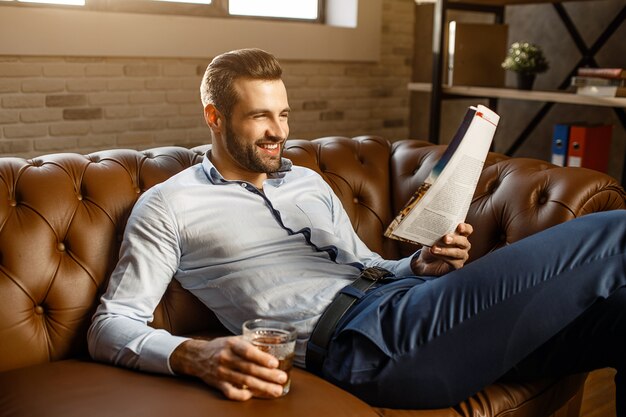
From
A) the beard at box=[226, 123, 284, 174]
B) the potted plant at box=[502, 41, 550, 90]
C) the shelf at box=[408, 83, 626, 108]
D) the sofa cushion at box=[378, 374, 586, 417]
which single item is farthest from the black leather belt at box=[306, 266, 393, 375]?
the potted plant at box=[502, 41, 550, 90]

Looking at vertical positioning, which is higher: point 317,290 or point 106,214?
point 106,214

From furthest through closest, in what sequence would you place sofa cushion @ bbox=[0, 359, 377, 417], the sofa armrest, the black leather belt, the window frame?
the window frame < the sofa armrest < the black leather belt < sofa cushion @ bbox=[0, 359, 377, 417]

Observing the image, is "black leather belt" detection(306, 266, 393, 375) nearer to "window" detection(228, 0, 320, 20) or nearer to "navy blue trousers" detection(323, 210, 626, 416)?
"navy blue trousers" detection(323, 210, 626, 416)

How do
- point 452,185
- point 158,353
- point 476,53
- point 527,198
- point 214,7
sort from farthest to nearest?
point 214,7
point 476,53
point 527,198
point 452,185
point 158,353

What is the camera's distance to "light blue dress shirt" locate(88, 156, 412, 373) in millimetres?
1475

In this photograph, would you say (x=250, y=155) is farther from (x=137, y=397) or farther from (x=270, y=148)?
(x=137, y=397)

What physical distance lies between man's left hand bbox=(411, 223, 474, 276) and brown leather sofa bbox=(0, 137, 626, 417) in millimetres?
290

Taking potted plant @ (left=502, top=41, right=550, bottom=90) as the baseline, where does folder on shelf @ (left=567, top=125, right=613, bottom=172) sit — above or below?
below

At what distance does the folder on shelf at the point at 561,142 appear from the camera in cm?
300

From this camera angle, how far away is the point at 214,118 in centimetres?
180

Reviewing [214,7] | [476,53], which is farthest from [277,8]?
[476,53]

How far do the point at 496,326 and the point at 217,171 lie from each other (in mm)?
799

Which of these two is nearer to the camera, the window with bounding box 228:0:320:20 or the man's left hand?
the man's left hand

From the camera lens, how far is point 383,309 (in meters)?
1.49
